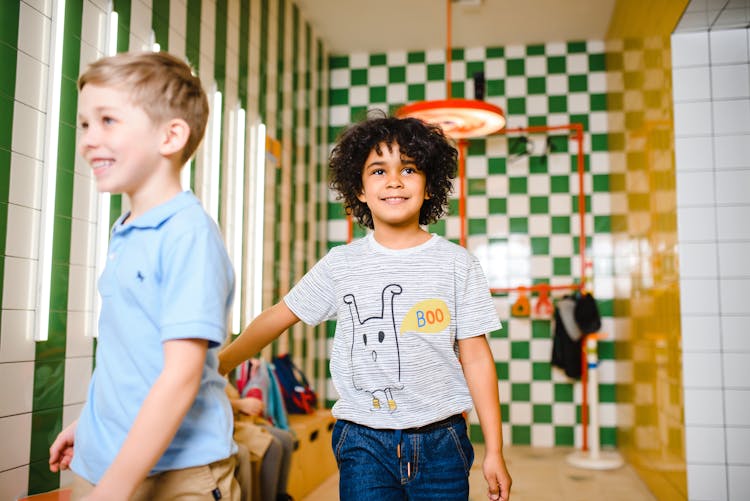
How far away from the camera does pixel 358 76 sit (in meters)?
5.32

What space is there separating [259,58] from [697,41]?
2.27m

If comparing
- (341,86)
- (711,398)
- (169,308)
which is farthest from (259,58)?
(169,308)

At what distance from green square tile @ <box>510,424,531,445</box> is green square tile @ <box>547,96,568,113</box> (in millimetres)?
2211

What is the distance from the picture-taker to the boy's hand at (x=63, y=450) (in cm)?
111

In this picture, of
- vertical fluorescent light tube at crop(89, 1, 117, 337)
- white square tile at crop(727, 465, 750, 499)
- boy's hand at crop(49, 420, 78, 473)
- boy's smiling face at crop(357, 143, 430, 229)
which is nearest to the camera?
boy's hand at crop(49, 420, 78, 473)

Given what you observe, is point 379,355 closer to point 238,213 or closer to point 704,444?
point 704,444

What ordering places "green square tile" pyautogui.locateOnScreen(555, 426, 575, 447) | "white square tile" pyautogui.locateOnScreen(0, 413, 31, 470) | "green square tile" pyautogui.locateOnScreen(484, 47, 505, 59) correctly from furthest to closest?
"green square tile" pyautogui.locateOnScreen(484, 47, 505, 59) < "green square tile" pyautogui.locateOnScreen(555, 426, 575, 447) < "white square tile" pyautogui.locateOnScreen(0, 413, 31, 470)

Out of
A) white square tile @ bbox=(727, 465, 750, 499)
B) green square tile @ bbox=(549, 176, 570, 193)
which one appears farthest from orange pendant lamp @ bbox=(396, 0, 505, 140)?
white square tile @ bbox=(727, 465, 750, 499)

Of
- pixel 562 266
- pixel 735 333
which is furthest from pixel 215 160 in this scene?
pixel 562 266

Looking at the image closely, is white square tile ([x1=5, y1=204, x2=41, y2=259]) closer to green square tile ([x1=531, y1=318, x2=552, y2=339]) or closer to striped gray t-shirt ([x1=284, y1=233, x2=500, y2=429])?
striped gray t-shirt ([x1=284, y1=233, x2=500, y2=429])

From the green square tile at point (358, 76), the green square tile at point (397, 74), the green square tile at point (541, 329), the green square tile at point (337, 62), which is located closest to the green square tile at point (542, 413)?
the green square tile at point (541, 329)

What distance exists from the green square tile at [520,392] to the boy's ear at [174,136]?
4191 mm

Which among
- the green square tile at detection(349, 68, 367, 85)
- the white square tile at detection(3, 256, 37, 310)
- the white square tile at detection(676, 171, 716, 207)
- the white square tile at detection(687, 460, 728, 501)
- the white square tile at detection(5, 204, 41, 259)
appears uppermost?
the green square tile at detection(349, 68, 367, 85)

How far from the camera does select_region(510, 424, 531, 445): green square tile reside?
15.9 ft
